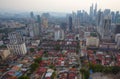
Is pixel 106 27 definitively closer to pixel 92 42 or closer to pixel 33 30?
pixel 92 42

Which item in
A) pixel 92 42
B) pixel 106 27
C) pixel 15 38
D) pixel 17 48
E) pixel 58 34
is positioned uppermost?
pixel 106 27

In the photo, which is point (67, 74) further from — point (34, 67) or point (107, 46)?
point (107, 46)

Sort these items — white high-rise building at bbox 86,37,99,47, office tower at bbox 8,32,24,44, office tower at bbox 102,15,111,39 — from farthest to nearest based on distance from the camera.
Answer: office tower at bbox 102,15,111,39
white high-rise building at bbox 86,37,99,47
office tower at bbox 8,32,24,44

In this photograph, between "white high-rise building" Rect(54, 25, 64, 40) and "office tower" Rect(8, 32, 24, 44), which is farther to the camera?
"white high-rise building" Rect(54, 25, 64, 40)

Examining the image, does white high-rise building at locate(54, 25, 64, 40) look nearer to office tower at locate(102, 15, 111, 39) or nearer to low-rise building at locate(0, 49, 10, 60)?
office tower at locate(102, 15, 111, 39)

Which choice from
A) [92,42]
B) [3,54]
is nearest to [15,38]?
[3,54]

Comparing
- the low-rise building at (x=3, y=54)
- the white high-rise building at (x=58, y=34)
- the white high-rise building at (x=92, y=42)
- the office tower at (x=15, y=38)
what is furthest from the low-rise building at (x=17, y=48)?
the white high-rise building at (x=92, y=42)

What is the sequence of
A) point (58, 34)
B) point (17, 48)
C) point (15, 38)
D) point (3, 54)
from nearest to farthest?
point (3, 54), point (17, 48), point (15, 38), point (58, 34)

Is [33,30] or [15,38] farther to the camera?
[33,30]

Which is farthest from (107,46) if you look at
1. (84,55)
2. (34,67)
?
(34,67)

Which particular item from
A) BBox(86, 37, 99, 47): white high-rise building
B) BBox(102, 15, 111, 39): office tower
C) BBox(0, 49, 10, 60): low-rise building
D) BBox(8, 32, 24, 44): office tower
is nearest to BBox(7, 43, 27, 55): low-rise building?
BBox(8, 32, 24, 44): office tower

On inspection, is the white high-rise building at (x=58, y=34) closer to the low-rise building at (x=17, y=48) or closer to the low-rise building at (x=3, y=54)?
the low-rise building at (x=17, y=48)
